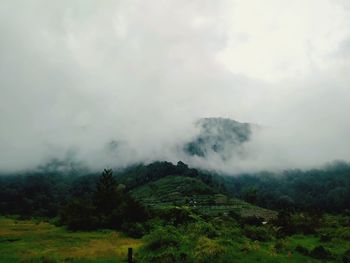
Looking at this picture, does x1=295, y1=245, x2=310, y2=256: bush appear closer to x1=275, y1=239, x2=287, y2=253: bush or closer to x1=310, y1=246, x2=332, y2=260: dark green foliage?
x1=310, y1=246, x2=332, y2=260: dark green foliage

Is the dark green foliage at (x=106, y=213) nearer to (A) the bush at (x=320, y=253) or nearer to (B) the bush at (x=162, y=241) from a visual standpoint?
(B) the bush at (x=162, y=241)

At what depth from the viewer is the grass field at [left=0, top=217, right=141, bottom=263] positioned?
45003 millimetres

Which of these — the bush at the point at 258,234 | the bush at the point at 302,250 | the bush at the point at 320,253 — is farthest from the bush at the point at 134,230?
the bush at the point at 320,253

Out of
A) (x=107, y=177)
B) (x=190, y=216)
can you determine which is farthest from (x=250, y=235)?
(x=107, y=177)

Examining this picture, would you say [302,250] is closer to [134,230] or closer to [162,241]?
[162,241]

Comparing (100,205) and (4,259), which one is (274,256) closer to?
(4,259)

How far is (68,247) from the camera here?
178ft

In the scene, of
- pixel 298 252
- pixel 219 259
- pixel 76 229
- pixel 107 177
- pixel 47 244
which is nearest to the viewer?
pixel 219 259

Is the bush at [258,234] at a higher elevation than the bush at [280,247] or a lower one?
higher

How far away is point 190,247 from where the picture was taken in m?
45.0

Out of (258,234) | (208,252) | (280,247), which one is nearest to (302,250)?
(280,247)

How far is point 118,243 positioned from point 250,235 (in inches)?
690

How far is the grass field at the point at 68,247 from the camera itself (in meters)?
45.0

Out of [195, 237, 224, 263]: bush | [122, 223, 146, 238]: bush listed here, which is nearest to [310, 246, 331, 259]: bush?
[195, 237, 224, 263]: bush
